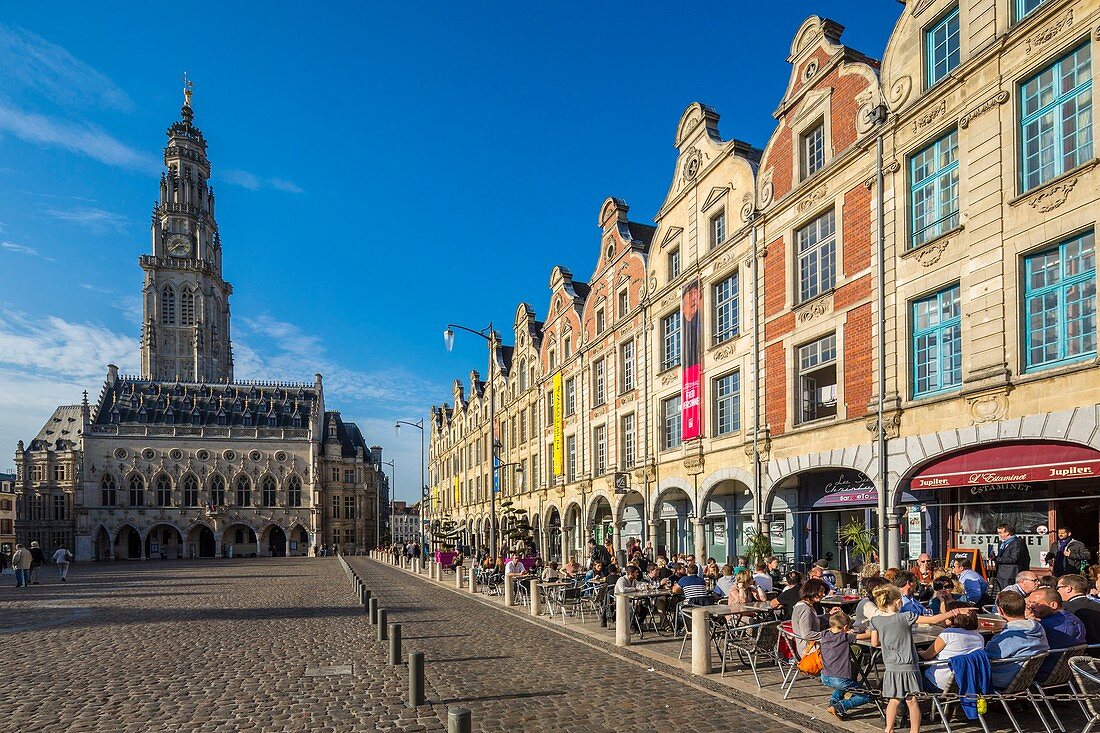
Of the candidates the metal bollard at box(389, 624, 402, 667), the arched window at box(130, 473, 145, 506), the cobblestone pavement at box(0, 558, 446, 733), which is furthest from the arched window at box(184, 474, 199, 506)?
the metal bollard at box(389, 624, 402, 667)

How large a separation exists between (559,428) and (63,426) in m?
81.7

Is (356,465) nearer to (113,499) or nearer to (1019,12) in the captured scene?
(113,499)

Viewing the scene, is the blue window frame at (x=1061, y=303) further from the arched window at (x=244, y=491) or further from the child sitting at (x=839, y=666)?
the arched window at (x=244, y=491)

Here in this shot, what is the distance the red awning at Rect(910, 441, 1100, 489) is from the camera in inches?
553

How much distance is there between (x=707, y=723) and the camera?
9.02 m

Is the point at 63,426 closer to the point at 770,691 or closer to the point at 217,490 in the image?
the point at 217,490

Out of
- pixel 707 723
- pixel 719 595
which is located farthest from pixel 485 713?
pixel 719 595

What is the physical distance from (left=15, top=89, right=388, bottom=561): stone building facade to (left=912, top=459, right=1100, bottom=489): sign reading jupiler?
82.1 m

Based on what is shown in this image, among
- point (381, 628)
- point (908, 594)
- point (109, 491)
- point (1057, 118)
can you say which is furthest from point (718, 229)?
point (109, 491)

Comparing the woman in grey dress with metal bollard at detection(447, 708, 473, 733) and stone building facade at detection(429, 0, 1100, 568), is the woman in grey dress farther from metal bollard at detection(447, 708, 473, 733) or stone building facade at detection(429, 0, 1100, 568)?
stone building facade at detection(429, 0, 1100, 568)

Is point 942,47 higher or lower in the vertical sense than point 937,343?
higher

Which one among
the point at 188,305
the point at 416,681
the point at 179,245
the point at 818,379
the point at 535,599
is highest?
the point at 179,245

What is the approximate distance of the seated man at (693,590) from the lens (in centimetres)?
1439

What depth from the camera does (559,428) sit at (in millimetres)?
41469
